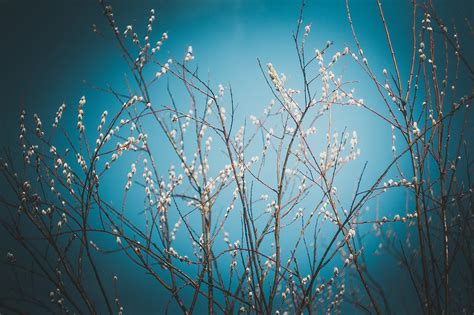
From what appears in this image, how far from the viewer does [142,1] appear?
4738 millimetres

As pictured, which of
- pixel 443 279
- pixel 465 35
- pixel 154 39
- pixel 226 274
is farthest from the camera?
pixel 226 274

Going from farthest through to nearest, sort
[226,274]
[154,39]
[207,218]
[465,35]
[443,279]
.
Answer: [226,274]
[465,35]
[154,39]
[207,218]
[443,279]

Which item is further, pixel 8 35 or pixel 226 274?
pixel 226 274

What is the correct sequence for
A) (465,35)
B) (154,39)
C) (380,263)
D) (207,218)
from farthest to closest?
1. (380,263)
2. (465,35)
3. (154,39)
4. (207,218)

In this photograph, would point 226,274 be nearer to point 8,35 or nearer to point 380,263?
point 380,263

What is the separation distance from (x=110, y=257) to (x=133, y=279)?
450 millimetres

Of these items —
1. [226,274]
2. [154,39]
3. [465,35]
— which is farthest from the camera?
[226,274]

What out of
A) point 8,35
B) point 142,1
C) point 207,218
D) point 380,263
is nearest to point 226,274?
point 380,263

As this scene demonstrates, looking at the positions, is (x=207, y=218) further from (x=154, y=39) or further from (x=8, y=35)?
(x=8, y=35)

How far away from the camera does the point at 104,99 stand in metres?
4.75

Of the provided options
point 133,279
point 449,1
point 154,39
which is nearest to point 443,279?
point 154,39

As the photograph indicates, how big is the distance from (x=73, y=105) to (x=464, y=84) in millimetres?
4548

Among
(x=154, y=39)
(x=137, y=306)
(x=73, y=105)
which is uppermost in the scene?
(x=154, y=39)

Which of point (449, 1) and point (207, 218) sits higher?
point (449, 1)
